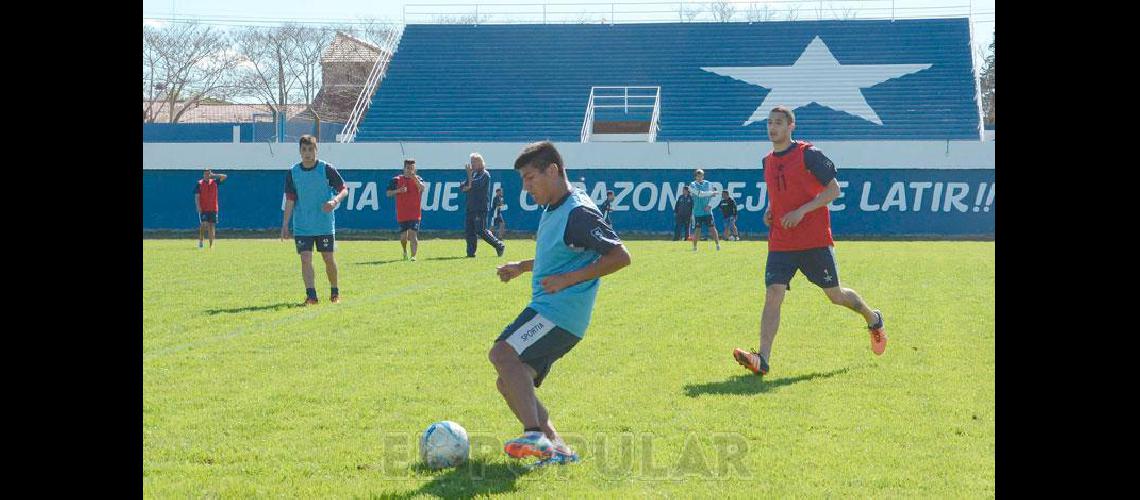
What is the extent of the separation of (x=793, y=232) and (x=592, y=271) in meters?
3.55

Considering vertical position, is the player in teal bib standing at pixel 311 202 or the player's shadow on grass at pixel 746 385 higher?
the player in teal bib standing at pixel 311 202

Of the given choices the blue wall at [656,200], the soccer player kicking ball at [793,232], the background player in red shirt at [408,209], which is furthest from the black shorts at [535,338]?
the blue wall at [656,200]

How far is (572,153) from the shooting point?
115ft

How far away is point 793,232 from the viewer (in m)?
8.82

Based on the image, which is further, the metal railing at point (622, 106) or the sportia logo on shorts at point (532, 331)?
the metal railing at point (622, 106)

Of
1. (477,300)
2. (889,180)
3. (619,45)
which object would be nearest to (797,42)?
(619,45)

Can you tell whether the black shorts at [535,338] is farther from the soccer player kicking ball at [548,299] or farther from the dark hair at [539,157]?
the dark hair at [539,157]

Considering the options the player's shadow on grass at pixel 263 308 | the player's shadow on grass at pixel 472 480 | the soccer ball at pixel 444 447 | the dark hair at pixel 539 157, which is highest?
the dark hair at pixel 539 157

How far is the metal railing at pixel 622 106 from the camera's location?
127 feet

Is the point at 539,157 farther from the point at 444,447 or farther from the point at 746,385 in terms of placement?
the point at 746,385

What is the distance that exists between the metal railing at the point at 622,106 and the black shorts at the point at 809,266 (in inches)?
1144
